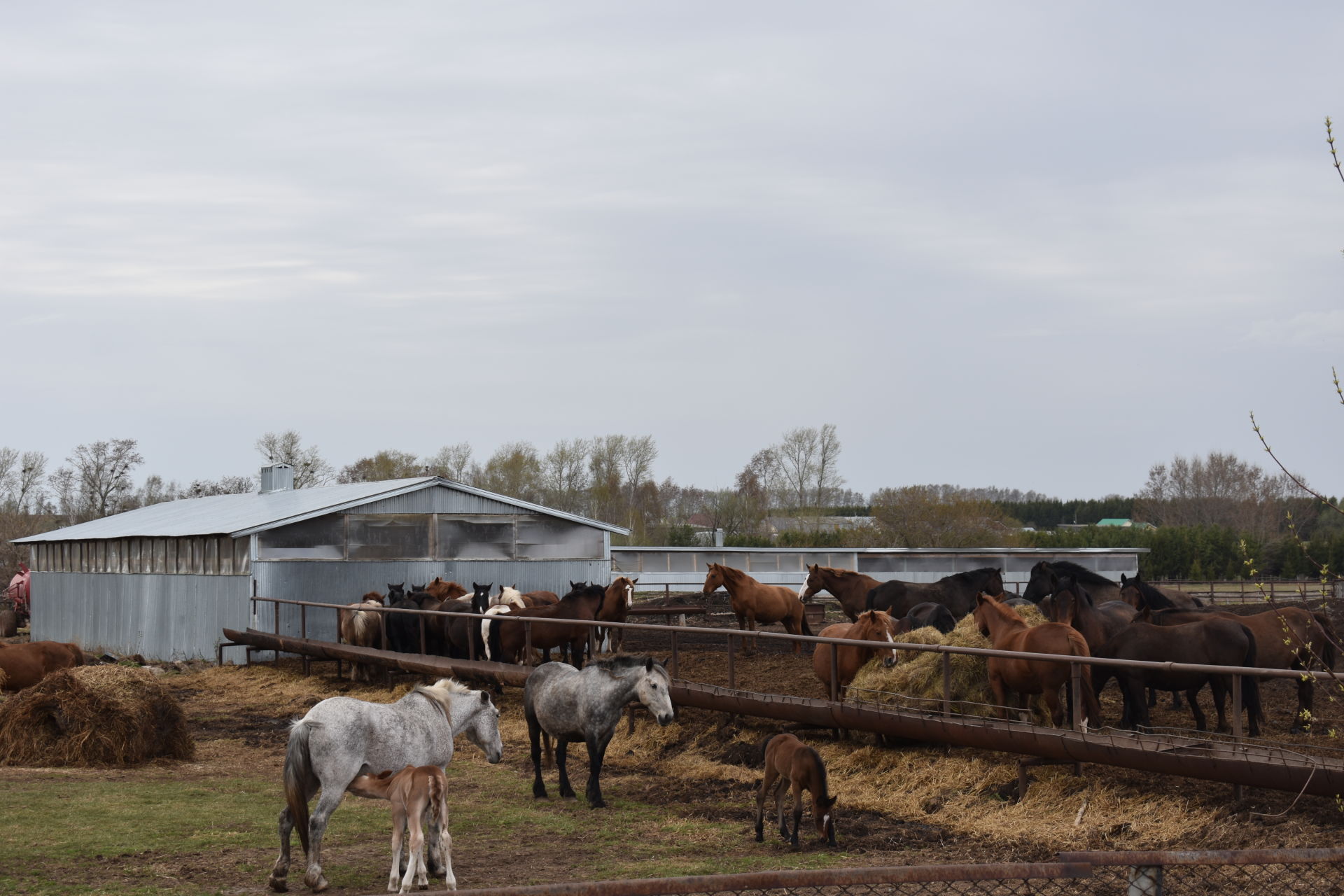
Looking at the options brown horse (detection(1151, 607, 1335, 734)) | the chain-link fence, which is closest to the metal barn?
brown horse (detection(1151, 607, 1335, 734))

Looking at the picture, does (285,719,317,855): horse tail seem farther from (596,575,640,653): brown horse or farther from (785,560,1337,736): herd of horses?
(596,575,640,653): brown horse

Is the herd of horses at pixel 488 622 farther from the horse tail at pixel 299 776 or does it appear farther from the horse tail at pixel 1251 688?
the horse tail at pixel 1251 688

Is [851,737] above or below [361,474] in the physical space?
below

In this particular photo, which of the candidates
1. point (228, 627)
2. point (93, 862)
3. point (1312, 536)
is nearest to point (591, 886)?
point (93, 862)

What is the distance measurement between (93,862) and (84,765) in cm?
465

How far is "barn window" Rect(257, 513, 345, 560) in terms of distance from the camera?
23.1 m

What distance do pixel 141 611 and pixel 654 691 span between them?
20.4 m

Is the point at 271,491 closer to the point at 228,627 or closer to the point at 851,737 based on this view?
the point at 228,627

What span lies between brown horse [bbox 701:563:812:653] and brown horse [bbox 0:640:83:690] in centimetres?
985

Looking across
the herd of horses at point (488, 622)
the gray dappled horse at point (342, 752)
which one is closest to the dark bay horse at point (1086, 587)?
the herd of horses at point (488, 622)

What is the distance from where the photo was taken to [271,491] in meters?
32.2

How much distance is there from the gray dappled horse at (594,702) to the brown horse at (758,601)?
10632 millimetres

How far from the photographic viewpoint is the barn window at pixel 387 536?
24.2 metres

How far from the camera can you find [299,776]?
708cm
